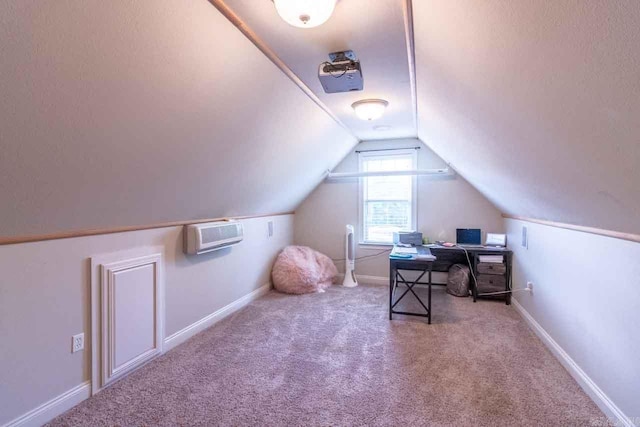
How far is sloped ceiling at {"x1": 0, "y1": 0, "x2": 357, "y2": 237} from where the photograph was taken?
1158 mm

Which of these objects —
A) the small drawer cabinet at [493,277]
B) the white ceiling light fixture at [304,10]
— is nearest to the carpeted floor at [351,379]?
the small drawer cabinet at [493,277]

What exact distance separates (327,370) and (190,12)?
7.88ft

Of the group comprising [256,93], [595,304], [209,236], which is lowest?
[595,304]

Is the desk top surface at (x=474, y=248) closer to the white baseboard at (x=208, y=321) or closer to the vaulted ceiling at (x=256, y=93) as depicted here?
the vaulted ceiling at (x=256, y=93)

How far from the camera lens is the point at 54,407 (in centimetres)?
183

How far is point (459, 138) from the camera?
9.14 feet

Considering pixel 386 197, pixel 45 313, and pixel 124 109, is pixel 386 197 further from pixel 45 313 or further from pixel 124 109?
pixel 45 313

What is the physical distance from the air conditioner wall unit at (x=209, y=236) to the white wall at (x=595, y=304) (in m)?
3.02

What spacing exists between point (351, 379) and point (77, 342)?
72.1 inches

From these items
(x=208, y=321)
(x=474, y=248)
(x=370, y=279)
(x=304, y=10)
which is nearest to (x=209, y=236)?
(x=208, y=321)

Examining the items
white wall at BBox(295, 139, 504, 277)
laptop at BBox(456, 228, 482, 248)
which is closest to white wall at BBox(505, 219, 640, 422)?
laptop at BBox(456, 228, 482, 248)

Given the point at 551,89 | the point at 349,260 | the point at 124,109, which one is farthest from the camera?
the point at 349,260

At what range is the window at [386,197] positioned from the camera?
4715 mm

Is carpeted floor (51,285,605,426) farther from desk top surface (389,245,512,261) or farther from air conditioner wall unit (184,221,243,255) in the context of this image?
air conditioner wall unit (184,221,243,255)
